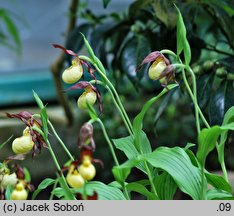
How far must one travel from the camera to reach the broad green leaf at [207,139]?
568 mm

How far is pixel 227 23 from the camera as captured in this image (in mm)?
1030

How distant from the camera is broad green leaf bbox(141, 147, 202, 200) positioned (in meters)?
0.60

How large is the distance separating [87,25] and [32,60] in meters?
0.99

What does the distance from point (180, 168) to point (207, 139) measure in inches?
2.0

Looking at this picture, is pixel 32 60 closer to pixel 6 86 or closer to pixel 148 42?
pixel 6 86

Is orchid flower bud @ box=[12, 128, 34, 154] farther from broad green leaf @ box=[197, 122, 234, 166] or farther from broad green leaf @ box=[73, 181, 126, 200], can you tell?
broad green leaf @ box=[197, 122, 234, 166]

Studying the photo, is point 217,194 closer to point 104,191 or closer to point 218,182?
point 218,182

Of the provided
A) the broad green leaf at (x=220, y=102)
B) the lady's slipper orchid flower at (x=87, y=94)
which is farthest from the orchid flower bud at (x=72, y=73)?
the broad green leaf at (x=220, y=102)

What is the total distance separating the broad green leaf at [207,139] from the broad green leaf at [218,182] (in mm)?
64

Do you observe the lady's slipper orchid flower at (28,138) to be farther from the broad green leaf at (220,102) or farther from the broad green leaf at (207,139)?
the broad green leaf at (220,102)

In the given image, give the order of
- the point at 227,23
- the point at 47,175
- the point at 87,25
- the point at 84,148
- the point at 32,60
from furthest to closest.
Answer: the point at 32,60
the point at 47,175
the point at 87,25
the point at 227,23
the point at 84,148

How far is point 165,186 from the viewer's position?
2.14ft

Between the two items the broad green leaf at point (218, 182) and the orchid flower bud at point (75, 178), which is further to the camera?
the broad green leaf at point (218, 182)
